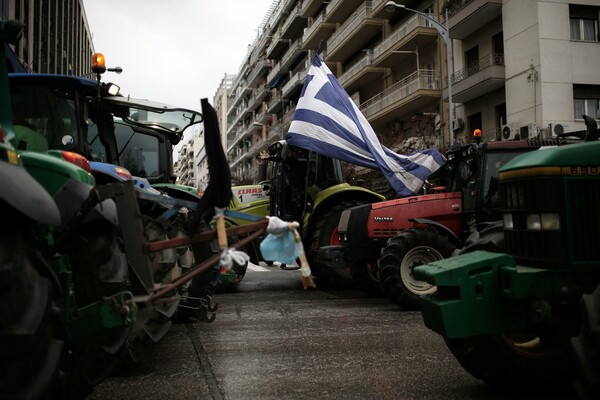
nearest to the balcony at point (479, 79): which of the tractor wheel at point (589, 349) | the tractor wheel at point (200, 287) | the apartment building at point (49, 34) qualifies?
the apartment building at point (49, 34)

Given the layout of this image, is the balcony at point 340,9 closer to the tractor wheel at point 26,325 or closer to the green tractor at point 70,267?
the green tractor at point 70,267

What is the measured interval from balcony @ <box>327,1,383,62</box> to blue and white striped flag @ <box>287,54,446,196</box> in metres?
26.2

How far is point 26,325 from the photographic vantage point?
7.44ft

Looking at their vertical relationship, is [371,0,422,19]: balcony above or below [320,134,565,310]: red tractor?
above

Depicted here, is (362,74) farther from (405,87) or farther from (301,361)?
(301,361)

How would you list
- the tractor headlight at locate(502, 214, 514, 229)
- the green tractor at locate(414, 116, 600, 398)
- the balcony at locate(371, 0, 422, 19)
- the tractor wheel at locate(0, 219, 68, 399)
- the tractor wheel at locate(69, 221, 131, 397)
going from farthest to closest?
1. the balcony at locate(371, 0, 422, 19)
2. the tractor headlight at locate(502, 214, 514, 229)
3. the green tractor at locate(414, 116, 600, 398)
4. the tractor wheel at locate(69, 221, 131, 397)
5. the tractor wheel at locate(0, 219, 68, 399)

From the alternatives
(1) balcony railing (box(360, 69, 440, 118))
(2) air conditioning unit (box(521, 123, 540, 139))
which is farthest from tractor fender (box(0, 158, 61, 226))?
(1) balcony railing (box(360, 69, 440, 118))

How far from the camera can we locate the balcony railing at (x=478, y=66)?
23703 millimetres

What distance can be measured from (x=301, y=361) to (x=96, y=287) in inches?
92.1

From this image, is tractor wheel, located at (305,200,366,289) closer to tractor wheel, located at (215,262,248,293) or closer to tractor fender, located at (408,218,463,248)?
tractor wheel, located at (215,262,248,293)

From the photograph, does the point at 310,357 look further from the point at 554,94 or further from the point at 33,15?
the point at 33,15

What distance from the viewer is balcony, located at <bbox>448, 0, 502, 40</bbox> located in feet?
77.6

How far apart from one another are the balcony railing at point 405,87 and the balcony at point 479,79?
98.5 inches

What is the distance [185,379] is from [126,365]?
0.59 meters
